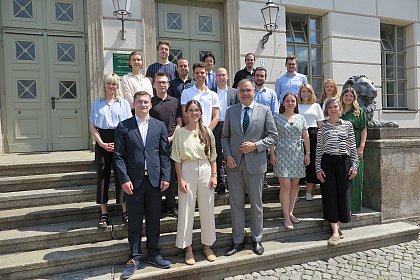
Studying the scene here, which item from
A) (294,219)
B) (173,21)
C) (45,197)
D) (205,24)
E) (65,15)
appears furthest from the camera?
(205,24)

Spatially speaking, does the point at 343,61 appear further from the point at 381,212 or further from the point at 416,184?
the point at 381,212

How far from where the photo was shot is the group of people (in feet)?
11.6

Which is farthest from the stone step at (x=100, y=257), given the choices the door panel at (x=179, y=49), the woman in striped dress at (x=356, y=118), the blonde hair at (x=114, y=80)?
the door panel at (x=179, y=49)

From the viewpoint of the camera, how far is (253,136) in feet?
12.8

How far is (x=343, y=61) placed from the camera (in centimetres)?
905

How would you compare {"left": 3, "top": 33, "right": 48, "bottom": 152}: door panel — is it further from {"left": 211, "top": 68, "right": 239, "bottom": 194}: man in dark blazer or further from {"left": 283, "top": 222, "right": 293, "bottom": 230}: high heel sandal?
{"left": 283, "top": 222, "right": 293, "bottom": 230}: high heel sandal

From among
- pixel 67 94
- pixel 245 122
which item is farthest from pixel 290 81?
pixel 67 94

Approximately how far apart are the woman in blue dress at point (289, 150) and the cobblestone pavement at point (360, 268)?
0.63 m

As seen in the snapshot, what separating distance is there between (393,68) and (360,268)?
8.35 meters

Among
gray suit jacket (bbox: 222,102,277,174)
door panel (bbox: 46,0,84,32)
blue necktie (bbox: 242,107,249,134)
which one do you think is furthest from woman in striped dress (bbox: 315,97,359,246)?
door panel (bbox: 46,0,84,32)

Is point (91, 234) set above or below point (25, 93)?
below

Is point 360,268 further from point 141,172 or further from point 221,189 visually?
point 141,172

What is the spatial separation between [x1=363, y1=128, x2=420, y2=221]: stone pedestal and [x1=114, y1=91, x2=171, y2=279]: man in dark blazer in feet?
10.9

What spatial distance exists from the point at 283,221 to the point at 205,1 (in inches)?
220
